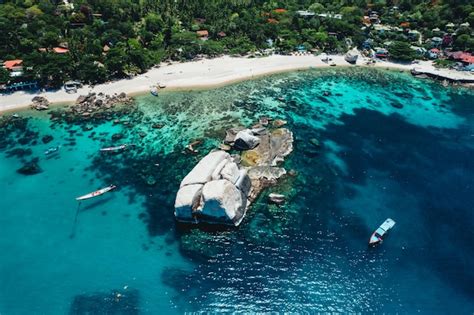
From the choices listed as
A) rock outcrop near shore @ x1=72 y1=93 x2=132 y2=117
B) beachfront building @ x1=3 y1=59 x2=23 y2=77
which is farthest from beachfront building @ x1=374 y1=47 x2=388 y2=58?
beachfront building @ x1=3 y1=59 x2=23 y2=77

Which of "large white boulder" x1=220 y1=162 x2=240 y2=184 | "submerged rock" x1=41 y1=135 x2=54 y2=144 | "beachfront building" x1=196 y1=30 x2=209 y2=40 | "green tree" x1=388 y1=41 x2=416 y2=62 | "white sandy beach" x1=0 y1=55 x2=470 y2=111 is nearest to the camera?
"large white boulder" x1=220 y1=162 x2=240 y2=184

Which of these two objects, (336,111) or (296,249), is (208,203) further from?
(336,111)

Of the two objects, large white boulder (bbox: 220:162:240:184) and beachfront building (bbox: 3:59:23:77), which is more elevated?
beachfront building (bbox: 3:59:23:77)

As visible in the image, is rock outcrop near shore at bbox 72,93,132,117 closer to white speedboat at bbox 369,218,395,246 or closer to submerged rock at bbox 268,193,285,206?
submerged rock at bbox 268,193,285,206

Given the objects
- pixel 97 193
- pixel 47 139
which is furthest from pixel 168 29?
pixel 97 193

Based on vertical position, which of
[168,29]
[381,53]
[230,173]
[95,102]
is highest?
[168,29]

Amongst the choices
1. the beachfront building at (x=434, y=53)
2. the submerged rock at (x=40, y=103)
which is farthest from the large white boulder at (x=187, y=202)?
the beachfront building at (x=434, y=53)

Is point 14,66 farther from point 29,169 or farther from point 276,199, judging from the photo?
point 276,199
